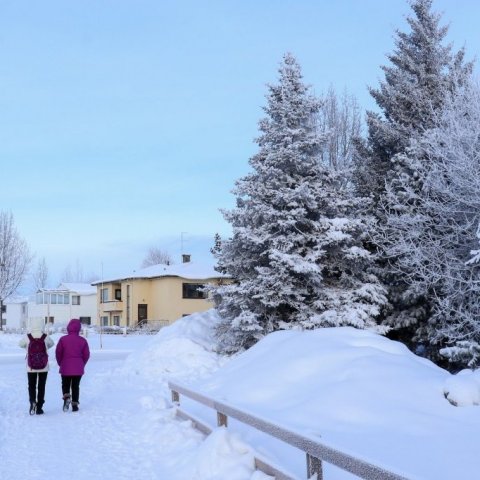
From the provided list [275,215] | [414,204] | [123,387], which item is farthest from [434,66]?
[123,387]

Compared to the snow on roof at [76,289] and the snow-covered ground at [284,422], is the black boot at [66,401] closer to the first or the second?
the snow-covered ground at [284,422]

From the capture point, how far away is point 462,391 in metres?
8.63

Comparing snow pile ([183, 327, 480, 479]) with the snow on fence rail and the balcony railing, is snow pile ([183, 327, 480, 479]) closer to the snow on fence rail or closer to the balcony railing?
the snow on fence rail

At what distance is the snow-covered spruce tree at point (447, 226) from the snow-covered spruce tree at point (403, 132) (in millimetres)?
392

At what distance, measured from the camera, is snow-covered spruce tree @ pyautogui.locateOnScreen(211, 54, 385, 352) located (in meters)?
19.3

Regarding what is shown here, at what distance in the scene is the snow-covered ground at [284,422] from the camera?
22.7 ft

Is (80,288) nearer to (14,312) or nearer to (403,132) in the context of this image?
(14,312)

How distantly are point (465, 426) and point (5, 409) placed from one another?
9181 mm

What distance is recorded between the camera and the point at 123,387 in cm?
1706

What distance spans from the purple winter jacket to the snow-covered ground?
0.86 meters

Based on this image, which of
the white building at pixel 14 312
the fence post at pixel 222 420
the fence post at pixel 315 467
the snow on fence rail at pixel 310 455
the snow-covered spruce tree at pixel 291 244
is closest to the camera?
the snow on fence rail at pixel 310 455

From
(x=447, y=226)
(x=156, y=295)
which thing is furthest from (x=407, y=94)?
(x=156, y=295)

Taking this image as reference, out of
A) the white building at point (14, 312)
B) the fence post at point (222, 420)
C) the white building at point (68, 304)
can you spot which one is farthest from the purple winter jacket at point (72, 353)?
the white building at point (14, 312)

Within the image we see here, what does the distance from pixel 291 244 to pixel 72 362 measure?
884 cm
